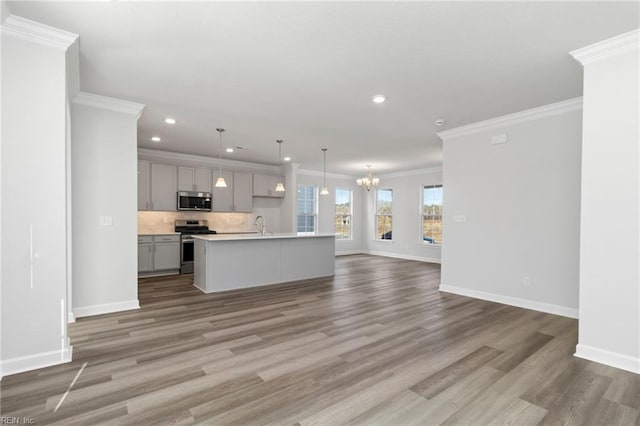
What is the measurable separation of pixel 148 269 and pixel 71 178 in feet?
10.3

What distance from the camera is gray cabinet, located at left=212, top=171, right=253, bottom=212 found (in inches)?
296

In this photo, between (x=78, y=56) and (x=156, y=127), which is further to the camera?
(x=156, y=127)

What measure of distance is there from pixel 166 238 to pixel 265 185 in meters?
2.75

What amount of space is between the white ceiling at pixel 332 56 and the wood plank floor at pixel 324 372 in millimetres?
2682

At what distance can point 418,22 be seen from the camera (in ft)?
7.67

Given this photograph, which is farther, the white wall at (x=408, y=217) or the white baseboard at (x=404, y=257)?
the white wall at (x=408, y=217)

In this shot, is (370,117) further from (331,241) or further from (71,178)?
(71,178)

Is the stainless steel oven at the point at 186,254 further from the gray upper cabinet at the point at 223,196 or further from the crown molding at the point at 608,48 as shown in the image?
the crown molding at the point at 608,48

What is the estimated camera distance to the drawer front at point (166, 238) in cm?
646

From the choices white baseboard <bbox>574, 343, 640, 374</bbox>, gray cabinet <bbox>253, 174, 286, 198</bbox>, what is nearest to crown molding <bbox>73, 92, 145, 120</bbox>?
gray cabinet <bbox>253, 174, 286, 198</bbox>

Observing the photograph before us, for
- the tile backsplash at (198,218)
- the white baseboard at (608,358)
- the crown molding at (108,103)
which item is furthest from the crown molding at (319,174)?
the white baseboard at (608,358)

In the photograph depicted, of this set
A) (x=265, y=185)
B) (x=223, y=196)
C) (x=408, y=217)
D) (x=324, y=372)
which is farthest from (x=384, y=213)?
(x=324, y=372)

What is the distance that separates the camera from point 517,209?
14.5 feet

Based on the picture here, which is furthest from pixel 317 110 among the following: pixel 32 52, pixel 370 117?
pixel 32 52
